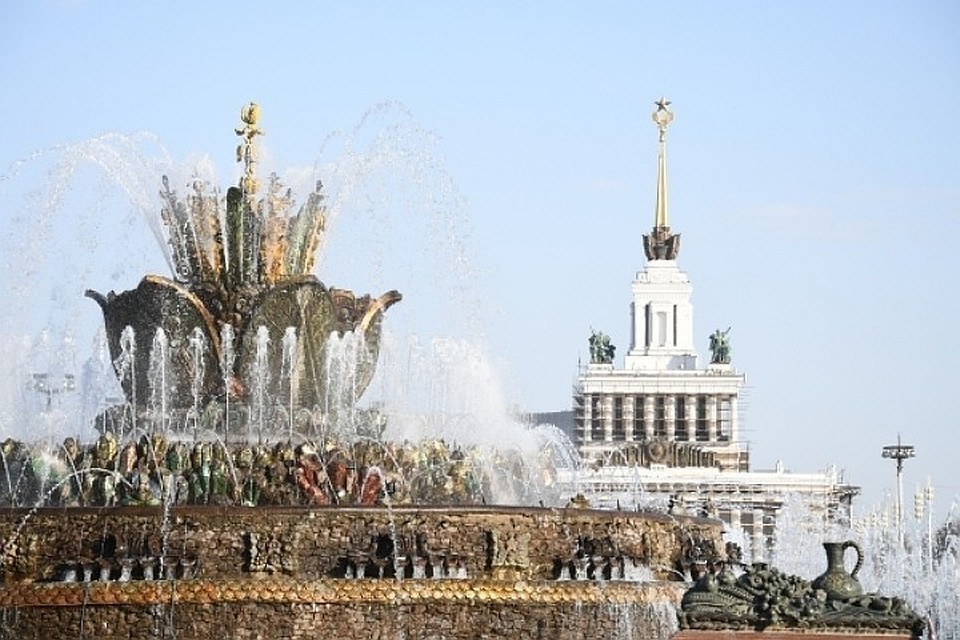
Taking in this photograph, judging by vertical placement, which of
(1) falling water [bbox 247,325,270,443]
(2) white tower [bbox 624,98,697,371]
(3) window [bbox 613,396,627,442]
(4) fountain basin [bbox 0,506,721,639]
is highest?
(2) white tower [bbox 624,98,697,371]

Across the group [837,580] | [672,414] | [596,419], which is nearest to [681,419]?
[672,414]

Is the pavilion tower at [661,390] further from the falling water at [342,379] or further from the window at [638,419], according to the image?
the falling water at [342,379]

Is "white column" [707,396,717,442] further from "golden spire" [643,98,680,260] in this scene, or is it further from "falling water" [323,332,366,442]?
"falling water" [323,332,366,442]

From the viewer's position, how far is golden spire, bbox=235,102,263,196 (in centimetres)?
3634

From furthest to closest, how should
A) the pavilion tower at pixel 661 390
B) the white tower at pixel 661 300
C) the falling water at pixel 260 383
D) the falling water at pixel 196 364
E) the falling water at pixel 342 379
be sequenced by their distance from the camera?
the white tower at pixel 661 300 → the pavilion tower at pixel 661 390 → the falling water at pixel 342 379 → the falling water at pixel 196 364 → the falling water at pixel 260 383

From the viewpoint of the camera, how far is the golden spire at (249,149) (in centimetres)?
3634

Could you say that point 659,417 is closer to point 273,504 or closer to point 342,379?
point 342,379

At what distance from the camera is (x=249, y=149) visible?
36812mm

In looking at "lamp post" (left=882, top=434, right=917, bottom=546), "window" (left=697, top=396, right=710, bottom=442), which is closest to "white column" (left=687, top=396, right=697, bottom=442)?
"window" (left=697, top=396, right=710, bottom=442)

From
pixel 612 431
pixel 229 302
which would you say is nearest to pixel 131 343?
pixel 229 302

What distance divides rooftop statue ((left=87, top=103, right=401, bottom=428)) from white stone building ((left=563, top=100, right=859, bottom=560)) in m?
82.4

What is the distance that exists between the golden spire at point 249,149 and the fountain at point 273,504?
4cm

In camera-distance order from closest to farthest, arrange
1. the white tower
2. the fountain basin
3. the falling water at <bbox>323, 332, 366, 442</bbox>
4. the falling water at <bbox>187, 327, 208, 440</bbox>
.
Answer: the fountain basin < the falling water at <bbox>187, 327, 208, 440</bbox> < the falling water at <bbox>323, 332, 366, 442</bbox> < the white tower

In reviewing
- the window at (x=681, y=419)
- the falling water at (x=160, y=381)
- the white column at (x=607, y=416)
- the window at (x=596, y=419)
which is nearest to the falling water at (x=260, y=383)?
the falling water at (x=160, y=381)
